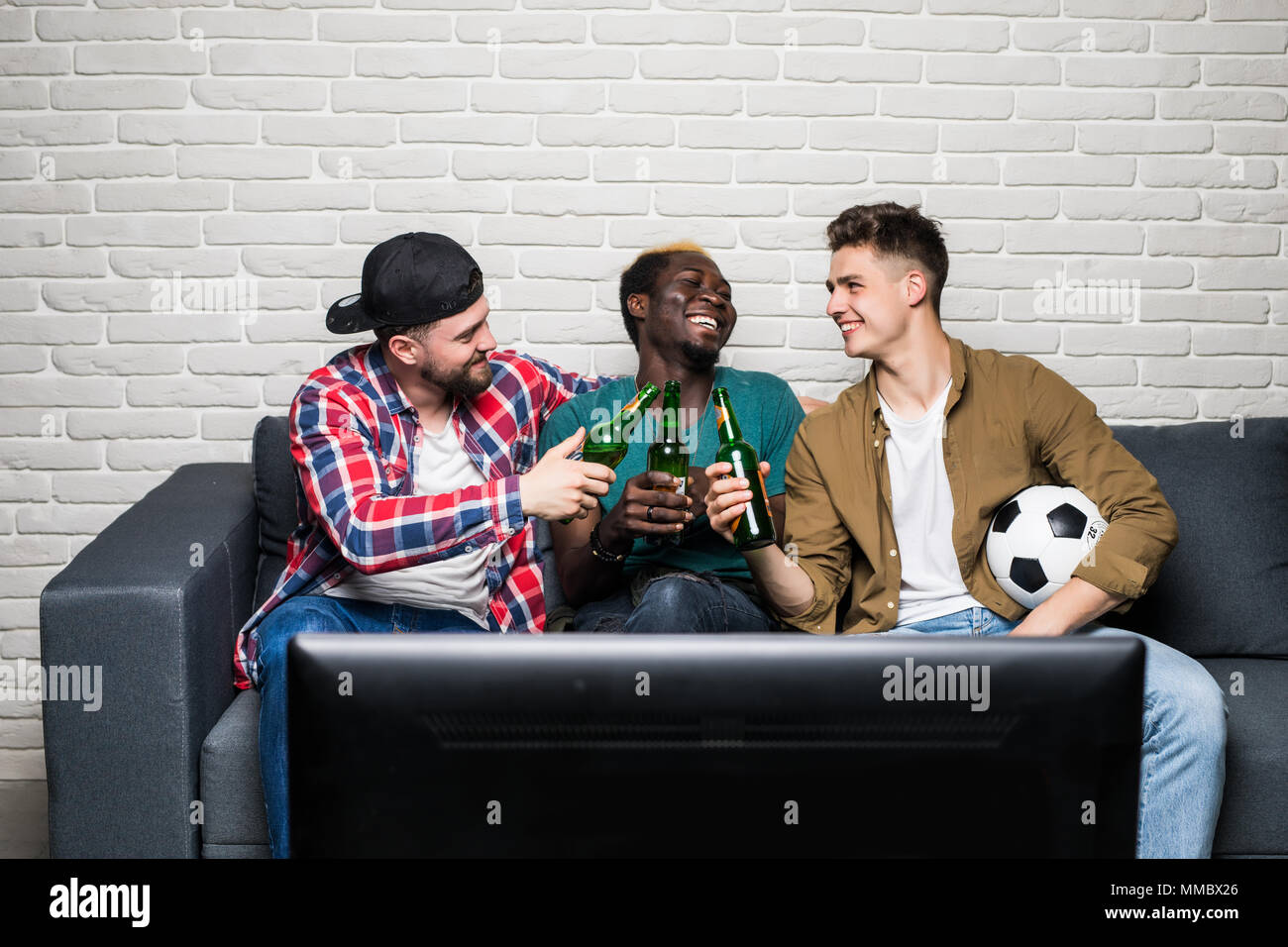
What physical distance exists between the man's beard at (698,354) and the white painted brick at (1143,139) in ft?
3.86

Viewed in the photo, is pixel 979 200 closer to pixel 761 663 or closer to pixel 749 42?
pixel 749 42

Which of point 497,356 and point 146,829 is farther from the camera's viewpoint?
point 497,356

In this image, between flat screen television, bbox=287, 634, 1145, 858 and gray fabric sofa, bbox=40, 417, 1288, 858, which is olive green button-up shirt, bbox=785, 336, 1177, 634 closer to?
gray fabric sofa, bbox=40, 417, 1288, 858

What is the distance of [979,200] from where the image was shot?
2.62 meters

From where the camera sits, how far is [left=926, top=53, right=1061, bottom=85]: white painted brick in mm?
2590

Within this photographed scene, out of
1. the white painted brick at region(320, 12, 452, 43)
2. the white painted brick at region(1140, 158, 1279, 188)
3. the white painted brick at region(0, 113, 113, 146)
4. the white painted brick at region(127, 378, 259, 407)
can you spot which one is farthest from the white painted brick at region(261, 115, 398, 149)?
the white painted brick at region(1140, 158, 1279, 188)

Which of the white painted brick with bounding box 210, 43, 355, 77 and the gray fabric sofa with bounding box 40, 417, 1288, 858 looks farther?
the white painted brick with bounding box 210, 43, 355, 77

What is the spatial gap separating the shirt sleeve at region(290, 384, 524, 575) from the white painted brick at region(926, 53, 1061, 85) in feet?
5.57

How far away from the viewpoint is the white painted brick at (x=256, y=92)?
254 cm

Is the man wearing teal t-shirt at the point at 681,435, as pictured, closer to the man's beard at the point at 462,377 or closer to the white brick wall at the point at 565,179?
the man's beard at the point at 462,377

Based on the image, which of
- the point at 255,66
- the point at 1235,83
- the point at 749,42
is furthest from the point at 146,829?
the point at 1235,83

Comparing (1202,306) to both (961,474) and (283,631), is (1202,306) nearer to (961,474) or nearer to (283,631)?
(961,474)

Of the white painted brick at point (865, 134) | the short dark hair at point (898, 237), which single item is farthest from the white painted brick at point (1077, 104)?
the short dark hair at point (898, 237)
